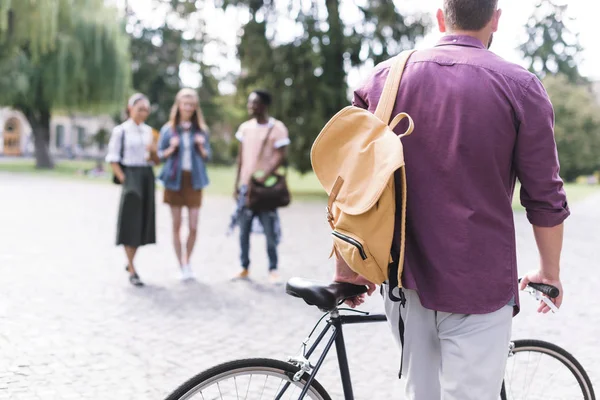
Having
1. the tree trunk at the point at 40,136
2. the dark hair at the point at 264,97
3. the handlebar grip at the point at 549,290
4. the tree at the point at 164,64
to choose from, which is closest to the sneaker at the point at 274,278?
the dark hair at the point at 264,97

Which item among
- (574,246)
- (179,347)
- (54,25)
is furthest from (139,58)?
(179,347)

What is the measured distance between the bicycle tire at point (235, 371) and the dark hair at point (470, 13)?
1.19 m

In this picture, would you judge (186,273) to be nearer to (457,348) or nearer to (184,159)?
(184,159)

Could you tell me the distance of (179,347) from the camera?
194 inches

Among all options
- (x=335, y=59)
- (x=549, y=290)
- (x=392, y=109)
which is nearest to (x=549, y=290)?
(x=549, y=290)

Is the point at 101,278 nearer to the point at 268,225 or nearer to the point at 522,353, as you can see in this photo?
the point at 268,225

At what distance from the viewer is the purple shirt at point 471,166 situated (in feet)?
6.60

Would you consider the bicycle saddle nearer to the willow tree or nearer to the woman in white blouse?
the woman in white blouse

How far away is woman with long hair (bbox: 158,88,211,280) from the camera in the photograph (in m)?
7.34

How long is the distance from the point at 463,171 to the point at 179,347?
3381mm

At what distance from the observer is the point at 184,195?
745 centimetres

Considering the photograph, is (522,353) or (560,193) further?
(522,353)

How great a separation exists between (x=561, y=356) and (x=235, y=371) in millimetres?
1447

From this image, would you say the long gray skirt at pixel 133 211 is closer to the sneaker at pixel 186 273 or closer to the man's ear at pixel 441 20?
the sneaker at pixel 186 273
